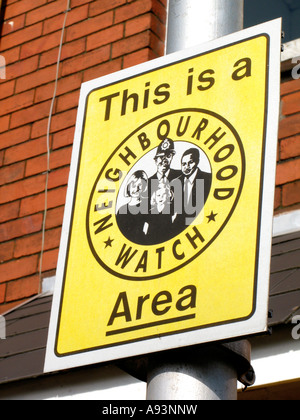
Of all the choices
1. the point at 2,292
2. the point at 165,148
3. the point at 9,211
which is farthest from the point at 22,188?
the point at 165,148

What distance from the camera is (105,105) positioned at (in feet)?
7.32

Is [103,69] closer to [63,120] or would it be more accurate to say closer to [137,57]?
[137,57]

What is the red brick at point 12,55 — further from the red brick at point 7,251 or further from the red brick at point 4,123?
the red brick at point 7,251

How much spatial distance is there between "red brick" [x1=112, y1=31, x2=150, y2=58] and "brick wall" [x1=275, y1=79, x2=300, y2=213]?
0.81 meters

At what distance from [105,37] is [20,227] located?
111 cm

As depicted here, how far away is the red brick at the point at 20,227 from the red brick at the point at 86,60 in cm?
84

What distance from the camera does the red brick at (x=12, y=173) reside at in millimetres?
4410

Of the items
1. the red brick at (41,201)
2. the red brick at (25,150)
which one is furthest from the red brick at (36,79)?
the red brick at (41,201)

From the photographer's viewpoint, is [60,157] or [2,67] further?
[2,67]

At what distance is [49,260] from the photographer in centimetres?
403

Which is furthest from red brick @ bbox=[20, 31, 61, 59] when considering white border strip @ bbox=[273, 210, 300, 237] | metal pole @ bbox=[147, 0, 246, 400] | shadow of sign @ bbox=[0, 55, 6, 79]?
metal pole @ bbox=[147, 0, 246, 400]

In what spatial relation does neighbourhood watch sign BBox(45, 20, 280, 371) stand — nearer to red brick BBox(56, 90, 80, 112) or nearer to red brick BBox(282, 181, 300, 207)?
red brick BBox(282, 181, 300, 207)

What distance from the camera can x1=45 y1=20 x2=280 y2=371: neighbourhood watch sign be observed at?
5.81 ft
